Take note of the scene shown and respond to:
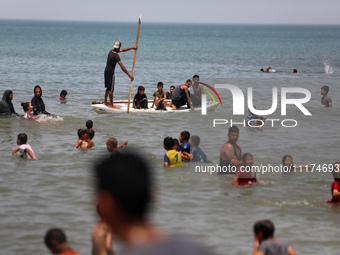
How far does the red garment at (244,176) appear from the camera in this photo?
1141cm

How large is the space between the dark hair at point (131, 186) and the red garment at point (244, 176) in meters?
8.84

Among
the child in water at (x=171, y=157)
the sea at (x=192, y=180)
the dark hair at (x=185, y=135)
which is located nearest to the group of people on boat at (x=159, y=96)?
the sea at (x=192, y=180)

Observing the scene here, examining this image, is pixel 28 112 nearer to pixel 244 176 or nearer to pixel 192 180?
pixel 192 180

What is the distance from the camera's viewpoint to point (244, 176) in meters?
11.4

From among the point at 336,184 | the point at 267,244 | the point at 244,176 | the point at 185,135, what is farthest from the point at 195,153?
the point at 267,244

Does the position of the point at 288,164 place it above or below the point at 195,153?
below

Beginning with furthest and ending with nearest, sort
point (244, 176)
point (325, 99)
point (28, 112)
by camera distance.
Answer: point (325, 99) < point (28, 112) < point (244, 176)

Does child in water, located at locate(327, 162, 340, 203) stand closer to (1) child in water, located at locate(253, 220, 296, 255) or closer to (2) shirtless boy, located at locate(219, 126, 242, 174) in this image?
(2) shirtless boy, located at locate(219, 126, 242, 174)

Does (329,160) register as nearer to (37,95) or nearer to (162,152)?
(162,152)

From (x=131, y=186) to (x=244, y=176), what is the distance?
8.98 metres

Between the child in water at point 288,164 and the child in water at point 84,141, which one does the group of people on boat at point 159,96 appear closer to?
the child in water at point 84,141

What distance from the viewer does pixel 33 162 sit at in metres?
13.2

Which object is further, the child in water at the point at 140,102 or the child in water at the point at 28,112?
the child in water at the point at 140,102

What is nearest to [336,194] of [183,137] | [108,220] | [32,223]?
[183,137]
